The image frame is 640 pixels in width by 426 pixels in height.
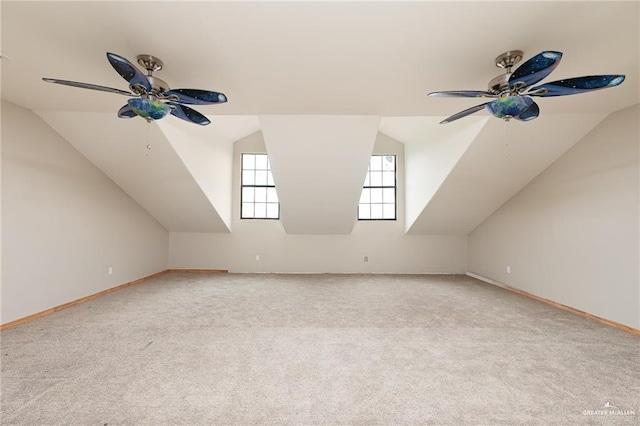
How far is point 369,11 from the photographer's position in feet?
5.55

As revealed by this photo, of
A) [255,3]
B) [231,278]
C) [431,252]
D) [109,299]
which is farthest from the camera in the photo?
[431,252]

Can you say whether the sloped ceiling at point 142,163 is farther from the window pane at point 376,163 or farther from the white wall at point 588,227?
the white wall at point 588,227

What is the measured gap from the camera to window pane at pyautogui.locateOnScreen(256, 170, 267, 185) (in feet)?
22.2

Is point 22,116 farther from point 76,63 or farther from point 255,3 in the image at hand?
point 255,3

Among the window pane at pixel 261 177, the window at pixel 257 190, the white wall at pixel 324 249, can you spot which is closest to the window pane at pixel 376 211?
the white wall at pixel 324 249

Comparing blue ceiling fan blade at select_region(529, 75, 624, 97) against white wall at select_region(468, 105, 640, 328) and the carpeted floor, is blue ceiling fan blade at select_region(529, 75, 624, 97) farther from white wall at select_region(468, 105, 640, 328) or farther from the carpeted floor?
white wall at select_region(468, 105, 640, 328)

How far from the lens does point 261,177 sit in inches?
267

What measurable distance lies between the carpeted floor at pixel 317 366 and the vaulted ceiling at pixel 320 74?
201cm

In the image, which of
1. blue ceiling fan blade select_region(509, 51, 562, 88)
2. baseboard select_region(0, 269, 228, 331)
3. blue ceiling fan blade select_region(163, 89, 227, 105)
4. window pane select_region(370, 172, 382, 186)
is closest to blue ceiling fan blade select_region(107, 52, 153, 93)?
blue ceiling fan blade select_region(163, 89, 227, 105)

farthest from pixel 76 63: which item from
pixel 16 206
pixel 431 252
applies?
pixel 431 252

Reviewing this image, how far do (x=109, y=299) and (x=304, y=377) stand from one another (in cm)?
360

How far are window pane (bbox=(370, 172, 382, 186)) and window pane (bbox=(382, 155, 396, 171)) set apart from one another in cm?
20

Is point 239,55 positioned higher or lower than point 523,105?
higher

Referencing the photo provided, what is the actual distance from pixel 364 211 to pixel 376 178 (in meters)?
0.82
